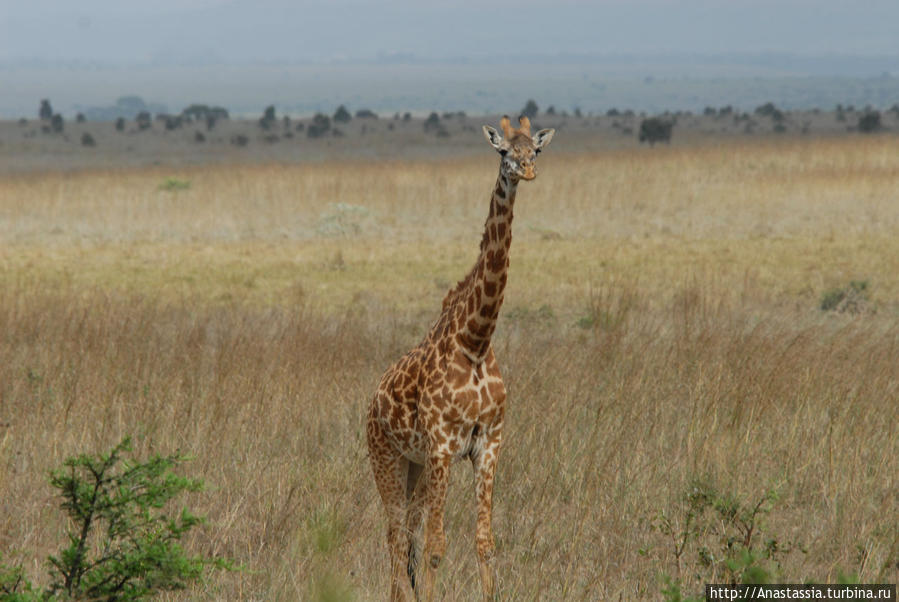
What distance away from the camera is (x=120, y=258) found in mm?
17062

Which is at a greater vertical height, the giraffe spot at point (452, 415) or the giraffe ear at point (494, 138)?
the giraffe ear at point (494, 138)

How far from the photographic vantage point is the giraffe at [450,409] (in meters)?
4.54

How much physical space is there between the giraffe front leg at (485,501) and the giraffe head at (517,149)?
3.73 feet

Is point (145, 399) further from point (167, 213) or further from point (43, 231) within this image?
point (167, 213)

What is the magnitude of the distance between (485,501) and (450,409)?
424 millimetres

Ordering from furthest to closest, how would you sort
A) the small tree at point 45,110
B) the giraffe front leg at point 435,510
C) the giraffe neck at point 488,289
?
the small tree at point 45,110 < the giraffe neck at point 488,289 < the giraffe front leg at point 435,510

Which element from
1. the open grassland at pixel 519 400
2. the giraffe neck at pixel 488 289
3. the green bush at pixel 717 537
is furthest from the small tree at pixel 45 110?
the giraffe neck at pixel 488 289

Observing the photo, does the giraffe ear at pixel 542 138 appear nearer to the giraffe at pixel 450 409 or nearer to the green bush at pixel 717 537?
the giraffe at pixel 450 409

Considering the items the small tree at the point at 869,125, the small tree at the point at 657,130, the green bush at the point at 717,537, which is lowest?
the green bush at the point at 717,537

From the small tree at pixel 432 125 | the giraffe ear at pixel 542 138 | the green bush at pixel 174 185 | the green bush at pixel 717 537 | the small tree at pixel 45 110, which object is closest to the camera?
the giraffe ear at pixel 542 138

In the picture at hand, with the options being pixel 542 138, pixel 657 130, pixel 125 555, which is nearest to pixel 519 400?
pixel 542 138

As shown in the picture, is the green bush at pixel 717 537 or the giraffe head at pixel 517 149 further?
the green bush at pixel 717 537

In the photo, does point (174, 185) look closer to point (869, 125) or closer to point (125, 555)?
point (125, 555)

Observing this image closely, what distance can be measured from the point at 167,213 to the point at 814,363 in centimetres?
1589
